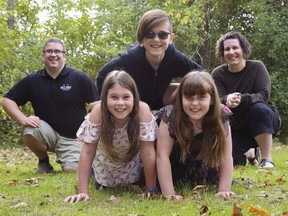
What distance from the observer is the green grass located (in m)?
3.02

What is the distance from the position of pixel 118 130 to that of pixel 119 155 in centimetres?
23

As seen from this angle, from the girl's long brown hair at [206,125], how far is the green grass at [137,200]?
→ 32cm

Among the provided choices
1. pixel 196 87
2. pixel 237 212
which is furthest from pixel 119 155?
pixel 237 212

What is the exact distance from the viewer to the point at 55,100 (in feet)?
18.6

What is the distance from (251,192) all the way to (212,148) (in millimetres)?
483

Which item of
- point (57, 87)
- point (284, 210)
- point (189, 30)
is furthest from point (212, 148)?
point (189, 30)

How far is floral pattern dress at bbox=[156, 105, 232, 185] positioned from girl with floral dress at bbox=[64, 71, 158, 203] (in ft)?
0.49

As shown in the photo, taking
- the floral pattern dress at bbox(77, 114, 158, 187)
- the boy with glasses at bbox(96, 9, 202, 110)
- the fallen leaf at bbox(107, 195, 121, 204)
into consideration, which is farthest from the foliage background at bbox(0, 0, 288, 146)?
the fallen leaf at bbox(107, 195, 121, 204)

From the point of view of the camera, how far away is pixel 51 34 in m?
14.6

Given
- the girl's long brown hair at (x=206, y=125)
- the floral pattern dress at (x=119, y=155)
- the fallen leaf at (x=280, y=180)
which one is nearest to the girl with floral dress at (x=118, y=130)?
the floral pattern dress at (x=119, y=155)

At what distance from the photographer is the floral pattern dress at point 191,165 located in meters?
3.65

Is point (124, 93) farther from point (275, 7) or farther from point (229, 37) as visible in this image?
point (275, 7)

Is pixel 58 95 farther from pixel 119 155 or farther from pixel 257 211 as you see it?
pixel 257 211

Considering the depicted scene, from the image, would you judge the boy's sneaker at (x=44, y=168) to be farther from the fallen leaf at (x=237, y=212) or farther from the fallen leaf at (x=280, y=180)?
the fallen leaf at (x=237, y=212)
